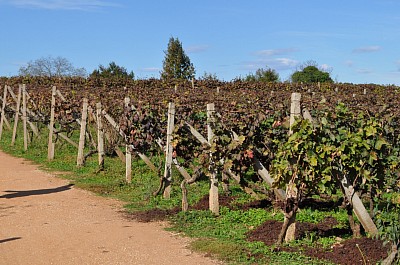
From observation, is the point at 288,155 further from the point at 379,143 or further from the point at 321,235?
the point at 321,235

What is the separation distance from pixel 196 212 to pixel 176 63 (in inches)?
1479

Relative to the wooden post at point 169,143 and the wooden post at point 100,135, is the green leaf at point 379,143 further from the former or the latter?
the wooden post at point 100,135

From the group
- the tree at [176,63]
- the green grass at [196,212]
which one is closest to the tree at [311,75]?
the tree at [176,63]

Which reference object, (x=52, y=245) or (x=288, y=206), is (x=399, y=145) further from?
(x=52, y=245)

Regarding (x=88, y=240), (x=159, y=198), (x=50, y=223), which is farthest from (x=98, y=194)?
(x=88, y=240)

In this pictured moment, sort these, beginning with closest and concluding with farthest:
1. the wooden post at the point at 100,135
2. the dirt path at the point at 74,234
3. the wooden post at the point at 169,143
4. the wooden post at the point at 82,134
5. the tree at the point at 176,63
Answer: the dirt path at the point at 74,234, the wooden post at the point at 169,143, the wooden post at the point at 100,135, the wooden post at the point at 82,134, the tree at the point at 176,63

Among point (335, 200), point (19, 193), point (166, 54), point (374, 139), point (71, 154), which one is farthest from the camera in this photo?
point (166, 54)

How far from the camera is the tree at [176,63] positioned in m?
44.3

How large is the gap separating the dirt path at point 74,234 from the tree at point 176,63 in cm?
3437

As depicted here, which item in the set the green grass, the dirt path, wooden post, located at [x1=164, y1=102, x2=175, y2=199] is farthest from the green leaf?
wooden post, located at [x1=164, y1=102, x2=175, y2=199]

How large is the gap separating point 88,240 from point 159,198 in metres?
2.58

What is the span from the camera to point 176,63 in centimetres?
4497

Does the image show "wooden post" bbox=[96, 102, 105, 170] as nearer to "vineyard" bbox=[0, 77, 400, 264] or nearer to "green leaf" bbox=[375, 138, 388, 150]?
"vineyard" bbox=[0, 77, 400, 264]

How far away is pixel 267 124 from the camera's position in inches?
312
